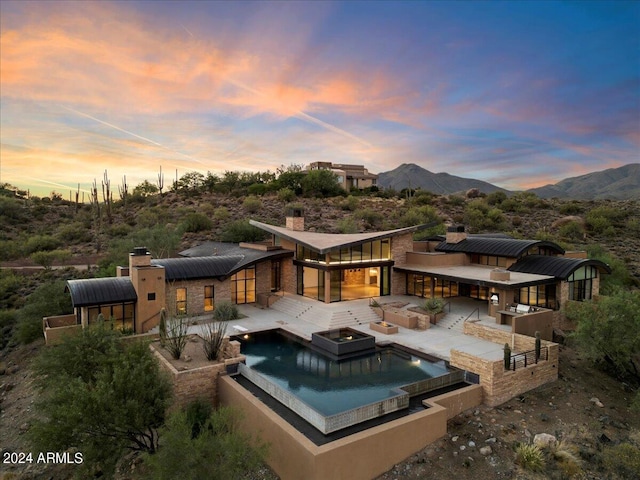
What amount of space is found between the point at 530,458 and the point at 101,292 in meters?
18.5

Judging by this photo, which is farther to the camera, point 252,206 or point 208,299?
point 252,206

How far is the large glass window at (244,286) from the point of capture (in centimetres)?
2473

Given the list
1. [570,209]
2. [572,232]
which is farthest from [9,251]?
[570,209]

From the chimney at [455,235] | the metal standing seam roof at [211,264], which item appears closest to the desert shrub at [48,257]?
the metal standing seam roof at [211,264]

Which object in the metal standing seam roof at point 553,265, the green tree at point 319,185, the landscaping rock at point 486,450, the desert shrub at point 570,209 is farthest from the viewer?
the green tree at point 319,185

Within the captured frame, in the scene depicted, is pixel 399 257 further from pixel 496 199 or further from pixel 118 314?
pixel 496 199

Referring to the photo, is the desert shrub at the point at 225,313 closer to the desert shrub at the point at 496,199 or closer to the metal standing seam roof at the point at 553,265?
the metal standing seam roof at the point at 553,265

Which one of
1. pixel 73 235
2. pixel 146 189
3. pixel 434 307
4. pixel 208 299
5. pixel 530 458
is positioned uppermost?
pixel 146 189

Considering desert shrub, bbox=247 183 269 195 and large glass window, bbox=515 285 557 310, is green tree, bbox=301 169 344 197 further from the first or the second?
large glass window, bbox=515 285 557 310

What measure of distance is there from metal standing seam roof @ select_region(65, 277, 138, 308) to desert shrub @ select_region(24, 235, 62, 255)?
28.5m

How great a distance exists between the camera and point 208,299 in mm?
22938

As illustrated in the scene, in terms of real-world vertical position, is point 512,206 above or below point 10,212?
above

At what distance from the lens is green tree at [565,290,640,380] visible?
48.0 feet

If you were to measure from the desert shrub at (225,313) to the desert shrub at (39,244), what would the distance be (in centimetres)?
3102
